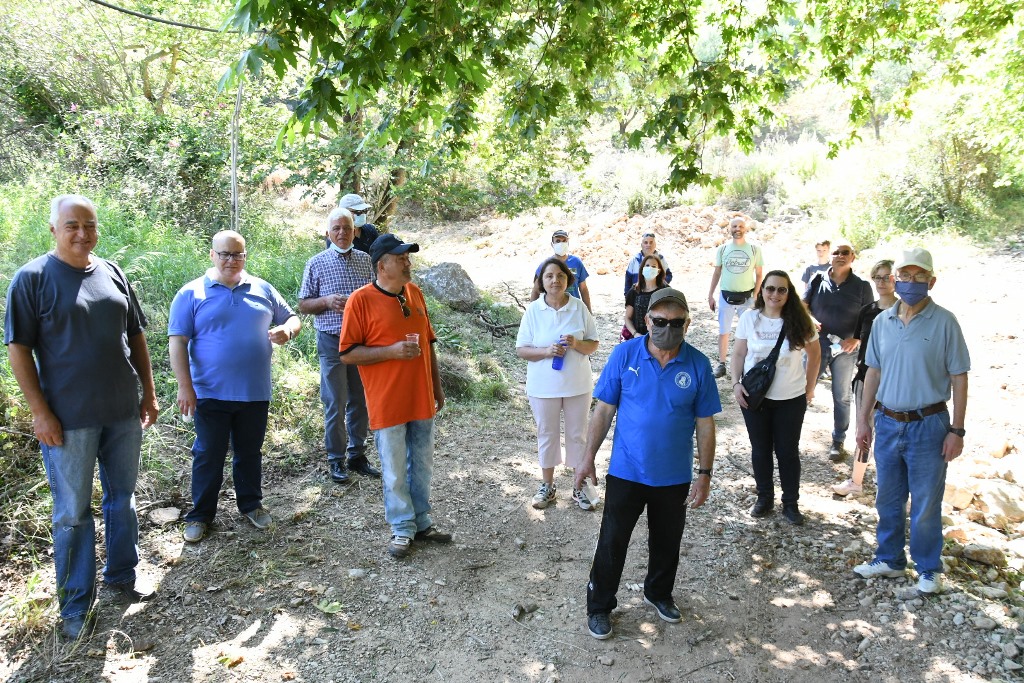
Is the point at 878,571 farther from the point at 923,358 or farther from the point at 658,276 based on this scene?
the point at 658,276

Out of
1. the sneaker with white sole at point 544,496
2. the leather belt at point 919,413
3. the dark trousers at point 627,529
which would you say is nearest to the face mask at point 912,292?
the leather belt at point 919,413

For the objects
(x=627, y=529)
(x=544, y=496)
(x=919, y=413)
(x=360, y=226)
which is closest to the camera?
(x=627, y=529)

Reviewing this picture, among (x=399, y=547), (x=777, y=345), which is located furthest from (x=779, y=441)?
(x=399, y=547)

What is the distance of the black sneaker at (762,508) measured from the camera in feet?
18.0

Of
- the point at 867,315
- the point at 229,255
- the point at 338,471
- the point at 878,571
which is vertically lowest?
the point at 878,571

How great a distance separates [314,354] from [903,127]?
17.2 meters

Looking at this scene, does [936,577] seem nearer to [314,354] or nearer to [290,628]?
[290,628]

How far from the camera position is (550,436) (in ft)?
18.0

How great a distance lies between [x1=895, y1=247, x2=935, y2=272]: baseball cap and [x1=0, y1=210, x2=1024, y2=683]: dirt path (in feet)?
6.38

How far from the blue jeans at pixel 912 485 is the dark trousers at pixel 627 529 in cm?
148

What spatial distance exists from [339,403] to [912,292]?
13.4ft

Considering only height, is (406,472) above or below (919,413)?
below

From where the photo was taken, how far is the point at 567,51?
6.00 meters

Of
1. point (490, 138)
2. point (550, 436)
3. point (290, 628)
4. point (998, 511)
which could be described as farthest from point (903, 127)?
point (290, 628)
